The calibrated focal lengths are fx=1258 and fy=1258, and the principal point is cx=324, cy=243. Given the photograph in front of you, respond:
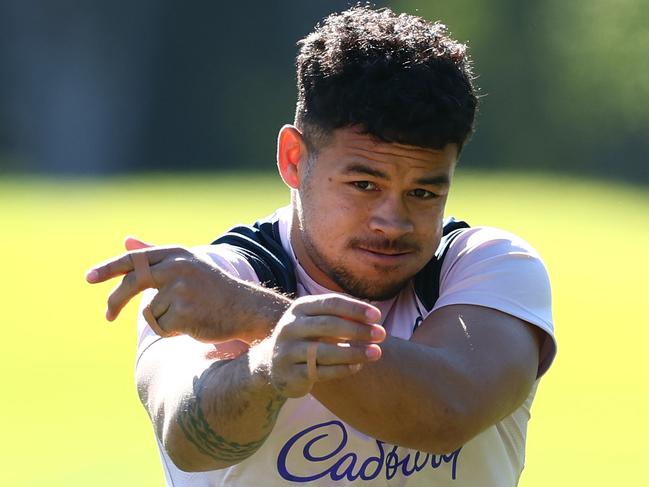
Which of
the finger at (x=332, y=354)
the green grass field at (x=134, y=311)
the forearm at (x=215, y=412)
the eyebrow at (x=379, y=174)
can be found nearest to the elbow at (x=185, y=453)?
the forearm at (x=215, y=412)

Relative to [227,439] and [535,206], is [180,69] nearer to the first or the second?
[535,206]

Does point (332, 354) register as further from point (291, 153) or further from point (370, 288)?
point (291, 153)

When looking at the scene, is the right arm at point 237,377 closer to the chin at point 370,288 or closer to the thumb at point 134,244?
the thumb at point 134,244

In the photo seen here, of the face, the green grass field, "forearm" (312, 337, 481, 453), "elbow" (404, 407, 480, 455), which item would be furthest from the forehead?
the green grass field

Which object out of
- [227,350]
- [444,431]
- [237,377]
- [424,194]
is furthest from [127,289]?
[424,194]

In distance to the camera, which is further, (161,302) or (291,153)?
(291,153)

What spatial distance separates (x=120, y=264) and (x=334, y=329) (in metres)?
0.42

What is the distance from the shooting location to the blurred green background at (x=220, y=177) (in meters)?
6.42

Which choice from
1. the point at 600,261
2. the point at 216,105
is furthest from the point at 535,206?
the point at 216,105

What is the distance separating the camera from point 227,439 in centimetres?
230

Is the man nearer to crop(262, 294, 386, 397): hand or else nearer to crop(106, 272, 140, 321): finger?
crop(106, 272, 140, 321): finger

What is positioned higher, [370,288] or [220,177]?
[370,288]

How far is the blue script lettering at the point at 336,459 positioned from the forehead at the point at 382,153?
22.7 inches

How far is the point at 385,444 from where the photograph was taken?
273 cm
